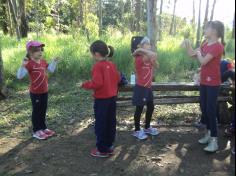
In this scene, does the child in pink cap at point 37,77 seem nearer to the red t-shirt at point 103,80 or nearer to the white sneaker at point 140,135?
the red t-shirt at point 103,80

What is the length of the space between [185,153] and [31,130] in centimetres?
249

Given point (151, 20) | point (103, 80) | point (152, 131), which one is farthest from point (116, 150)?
point (151, 20)

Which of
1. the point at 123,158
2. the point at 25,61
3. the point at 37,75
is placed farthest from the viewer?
the point at 37,75

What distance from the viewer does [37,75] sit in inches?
209

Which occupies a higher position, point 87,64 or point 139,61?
point 139,61

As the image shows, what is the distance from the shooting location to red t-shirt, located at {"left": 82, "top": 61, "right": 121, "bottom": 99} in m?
4.45

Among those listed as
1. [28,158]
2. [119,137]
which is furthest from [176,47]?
[28,158]

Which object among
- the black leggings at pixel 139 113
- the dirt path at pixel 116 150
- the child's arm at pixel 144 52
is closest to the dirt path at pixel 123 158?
the dirt path at pixel 116 150

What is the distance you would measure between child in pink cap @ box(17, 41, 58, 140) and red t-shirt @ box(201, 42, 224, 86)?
2112 millimetres

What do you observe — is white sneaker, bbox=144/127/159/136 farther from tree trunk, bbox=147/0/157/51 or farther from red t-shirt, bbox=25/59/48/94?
tree trunk, bbox=147/0/157/51

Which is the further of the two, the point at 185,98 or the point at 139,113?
the point at 185,98

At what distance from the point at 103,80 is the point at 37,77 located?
125 centimetres

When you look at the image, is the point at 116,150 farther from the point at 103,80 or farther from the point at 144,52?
the point at 144,52

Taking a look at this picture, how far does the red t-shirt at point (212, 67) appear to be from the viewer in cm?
439
